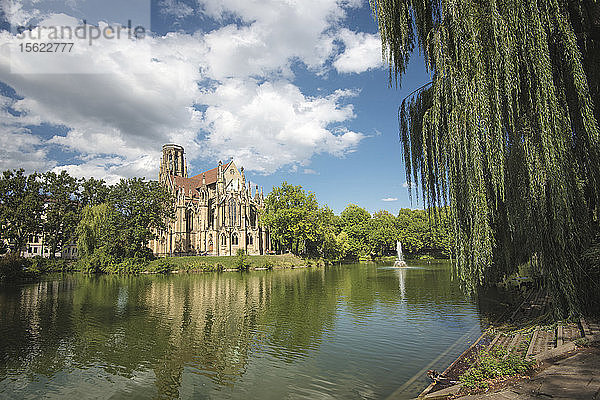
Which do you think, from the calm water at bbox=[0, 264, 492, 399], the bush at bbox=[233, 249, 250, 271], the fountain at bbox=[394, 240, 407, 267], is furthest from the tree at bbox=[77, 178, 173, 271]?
the fountain at bbox=[394, 240, 407, 267]

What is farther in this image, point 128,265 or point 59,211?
point 59,211

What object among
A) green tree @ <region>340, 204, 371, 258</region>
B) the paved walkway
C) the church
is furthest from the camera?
green tree @ <region>340, 204, 371, 258</region>

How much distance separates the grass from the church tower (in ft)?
134

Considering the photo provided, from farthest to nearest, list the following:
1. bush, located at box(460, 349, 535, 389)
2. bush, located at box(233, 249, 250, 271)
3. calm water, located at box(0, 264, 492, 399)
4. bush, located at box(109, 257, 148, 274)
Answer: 1. bush, located at box(233, 249, 250, 271)
2. bush, located at box(109, 257, 148, 274)
3. calm water, located at box(0, 264, 492, 399)
4. bush, located at box(460, 349, 535, 389)

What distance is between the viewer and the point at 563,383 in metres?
5.23

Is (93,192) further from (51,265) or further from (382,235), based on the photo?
(382,235)

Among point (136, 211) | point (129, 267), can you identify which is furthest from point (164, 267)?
point (136, 211)

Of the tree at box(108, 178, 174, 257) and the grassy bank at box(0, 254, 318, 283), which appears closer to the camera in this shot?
the grassy bank at box(0, 254, 318, 283)

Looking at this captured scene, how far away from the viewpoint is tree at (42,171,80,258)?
4800 cm

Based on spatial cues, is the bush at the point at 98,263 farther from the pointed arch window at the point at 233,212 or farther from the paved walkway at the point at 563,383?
the paved walkway at the point at 563,383

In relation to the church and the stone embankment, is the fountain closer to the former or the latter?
the church

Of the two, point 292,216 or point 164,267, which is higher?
point 292,216

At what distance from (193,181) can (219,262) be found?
39.2m

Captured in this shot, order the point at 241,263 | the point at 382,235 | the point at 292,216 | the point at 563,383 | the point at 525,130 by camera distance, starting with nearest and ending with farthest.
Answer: the point at 563,383, the point at 525,130, the point at 241,263, the point at 292,216, the point at 382,235
